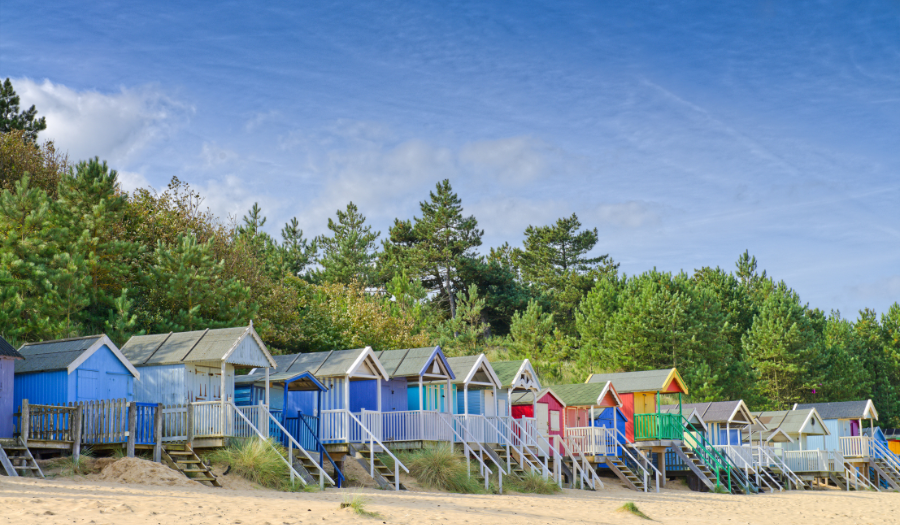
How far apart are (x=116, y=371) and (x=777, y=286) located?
62003mm

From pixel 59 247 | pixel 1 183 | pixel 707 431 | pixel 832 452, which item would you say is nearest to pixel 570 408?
pixel 707 431

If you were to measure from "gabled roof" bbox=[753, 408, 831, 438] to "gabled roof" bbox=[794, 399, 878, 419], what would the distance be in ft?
3.50

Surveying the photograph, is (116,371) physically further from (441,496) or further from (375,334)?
(375,334)

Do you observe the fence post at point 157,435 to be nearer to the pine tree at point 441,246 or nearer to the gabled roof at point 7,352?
the gabled roof at point 7,352

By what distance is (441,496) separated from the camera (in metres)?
20.5

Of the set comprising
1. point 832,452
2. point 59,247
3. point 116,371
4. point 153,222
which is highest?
point 153,222

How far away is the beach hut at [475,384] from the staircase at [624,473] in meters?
4.67

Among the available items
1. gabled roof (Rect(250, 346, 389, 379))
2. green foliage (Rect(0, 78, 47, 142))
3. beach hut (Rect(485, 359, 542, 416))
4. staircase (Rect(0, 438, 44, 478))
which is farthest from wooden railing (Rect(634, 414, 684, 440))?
green foliage (Rect(0, 78, 47, 142))

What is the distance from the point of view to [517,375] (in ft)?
103

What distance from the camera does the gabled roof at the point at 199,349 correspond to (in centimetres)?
2280

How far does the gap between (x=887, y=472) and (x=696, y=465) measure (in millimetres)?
19626

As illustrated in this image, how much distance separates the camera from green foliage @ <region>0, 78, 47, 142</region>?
152 ft

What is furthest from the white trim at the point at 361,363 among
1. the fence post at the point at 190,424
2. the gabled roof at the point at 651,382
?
the gabled roof at the point at 651,382

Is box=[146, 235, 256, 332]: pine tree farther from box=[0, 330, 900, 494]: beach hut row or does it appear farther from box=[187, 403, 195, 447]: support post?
box=[187, 403, 195, 447]: support post
